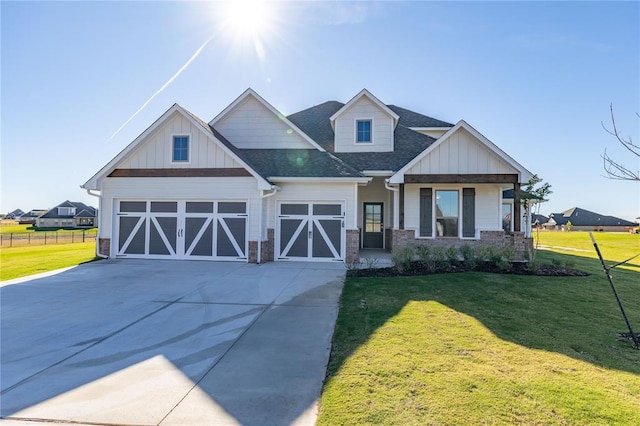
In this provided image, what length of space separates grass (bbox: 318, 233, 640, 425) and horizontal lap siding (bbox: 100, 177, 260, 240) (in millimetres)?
6215

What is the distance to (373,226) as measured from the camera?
651 inches

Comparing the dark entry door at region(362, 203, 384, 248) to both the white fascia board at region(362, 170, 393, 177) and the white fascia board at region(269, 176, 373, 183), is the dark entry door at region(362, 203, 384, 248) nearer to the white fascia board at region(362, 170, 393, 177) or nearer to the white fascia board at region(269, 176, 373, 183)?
the white fascia board at region(362, 170, 393, 177)

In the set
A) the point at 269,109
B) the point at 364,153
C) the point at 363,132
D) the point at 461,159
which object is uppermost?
the point at 269,109

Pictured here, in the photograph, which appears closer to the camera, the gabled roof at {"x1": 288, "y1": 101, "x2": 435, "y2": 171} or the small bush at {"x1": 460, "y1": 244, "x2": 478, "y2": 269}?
the small bush at {"x1": 460, "y1": 244, "x2": 478, "y2": 269}

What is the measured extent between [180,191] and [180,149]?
1.69 metres

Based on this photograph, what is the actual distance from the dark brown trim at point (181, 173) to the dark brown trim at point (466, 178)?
6.59 m

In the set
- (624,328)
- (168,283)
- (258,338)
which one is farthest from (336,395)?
(168,283)

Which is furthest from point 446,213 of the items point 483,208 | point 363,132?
point 363,132

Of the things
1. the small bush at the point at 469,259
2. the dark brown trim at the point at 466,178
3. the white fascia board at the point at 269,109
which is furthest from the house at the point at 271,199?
the small bush at the point at 469,259

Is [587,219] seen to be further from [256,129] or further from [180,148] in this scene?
[180,148]

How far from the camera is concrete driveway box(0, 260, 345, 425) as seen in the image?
10.9 ft

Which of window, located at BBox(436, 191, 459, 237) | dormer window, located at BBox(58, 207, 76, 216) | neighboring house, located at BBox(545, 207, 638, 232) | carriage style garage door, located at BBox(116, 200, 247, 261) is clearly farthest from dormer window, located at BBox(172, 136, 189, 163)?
dormer window, located at BBox(58, 207, 76, 216)

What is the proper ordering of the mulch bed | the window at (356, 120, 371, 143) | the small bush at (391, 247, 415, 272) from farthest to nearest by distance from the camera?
the window at (356, 120, 371, 143) → the small bush at (391, 247, 415, 272) → the mulch bed

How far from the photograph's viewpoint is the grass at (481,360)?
3.14 m
